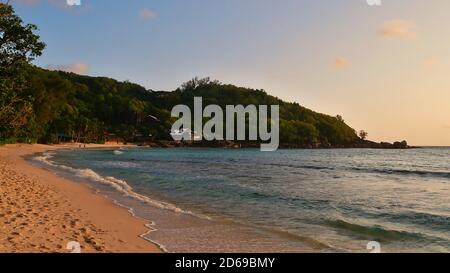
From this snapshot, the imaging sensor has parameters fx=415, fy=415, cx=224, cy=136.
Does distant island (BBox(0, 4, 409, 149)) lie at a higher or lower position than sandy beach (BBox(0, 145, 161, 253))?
higher

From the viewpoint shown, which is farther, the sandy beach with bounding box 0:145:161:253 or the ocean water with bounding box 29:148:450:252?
the ocean water with bounding box 29:148:450:252

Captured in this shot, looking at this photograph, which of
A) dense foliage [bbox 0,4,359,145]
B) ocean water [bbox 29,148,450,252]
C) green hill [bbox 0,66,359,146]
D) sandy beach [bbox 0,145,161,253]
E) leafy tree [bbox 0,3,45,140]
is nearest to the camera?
sandy beach [bbox 0,145,161,253]

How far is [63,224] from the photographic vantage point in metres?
10.7

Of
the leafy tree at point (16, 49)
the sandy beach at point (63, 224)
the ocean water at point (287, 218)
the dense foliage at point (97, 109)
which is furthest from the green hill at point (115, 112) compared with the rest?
the sandy beach at point (63, 224)

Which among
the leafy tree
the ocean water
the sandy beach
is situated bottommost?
the ocean water

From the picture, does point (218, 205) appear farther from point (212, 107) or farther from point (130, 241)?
point (212, 107)

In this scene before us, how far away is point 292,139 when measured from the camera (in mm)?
196125

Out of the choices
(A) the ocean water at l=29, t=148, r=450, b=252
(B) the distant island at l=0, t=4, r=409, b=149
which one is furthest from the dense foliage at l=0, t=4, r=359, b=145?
(A) the ocean water at l=29, t=148, r=450, b=252

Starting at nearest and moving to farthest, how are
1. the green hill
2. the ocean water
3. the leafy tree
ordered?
the ocean water, the leafy tree, the green hill

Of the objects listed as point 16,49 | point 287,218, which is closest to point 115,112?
point 16,49

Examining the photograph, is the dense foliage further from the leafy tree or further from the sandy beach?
the sandy beach

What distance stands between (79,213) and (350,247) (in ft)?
26.6

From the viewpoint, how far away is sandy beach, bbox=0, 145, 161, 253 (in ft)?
27.7
